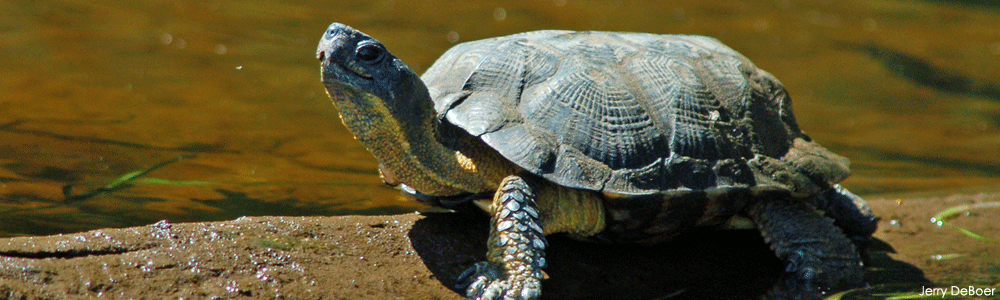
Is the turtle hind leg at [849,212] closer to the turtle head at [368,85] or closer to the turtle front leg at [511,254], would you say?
the turtle front leg at [511,254]

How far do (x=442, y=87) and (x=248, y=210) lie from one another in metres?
1.16

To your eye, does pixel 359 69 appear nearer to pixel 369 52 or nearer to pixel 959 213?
pixel 369 52

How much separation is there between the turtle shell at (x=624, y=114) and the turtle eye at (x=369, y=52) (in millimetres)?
405

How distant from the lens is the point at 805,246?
369cm

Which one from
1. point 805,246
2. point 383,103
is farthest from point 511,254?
point 805,246

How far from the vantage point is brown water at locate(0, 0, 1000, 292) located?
3.96 m

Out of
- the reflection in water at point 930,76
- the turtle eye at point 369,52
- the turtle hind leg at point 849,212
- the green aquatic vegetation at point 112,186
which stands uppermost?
the turtle eye at point 369,52

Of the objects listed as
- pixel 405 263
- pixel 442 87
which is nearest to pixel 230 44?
pixel 442 87

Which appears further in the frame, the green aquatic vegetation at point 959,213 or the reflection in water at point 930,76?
the reflection in water at point 930,76

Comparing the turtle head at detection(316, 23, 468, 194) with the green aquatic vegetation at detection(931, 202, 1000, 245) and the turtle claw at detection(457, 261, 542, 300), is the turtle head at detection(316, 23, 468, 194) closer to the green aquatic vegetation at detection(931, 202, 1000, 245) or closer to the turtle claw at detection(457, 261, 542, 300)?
the turtle claw at detection(457, 261, 542, 300)

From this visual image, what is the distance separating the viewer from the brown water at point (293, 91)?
156 inches

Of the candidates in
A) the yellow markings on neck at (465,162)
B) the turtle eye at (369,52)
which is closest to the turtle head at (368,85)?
the turtle eye at (369,52)

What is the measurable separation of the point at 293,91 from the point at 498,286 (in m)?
4.17

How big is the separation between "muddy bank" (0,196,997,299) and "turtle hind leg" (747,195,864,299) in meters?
0.11
